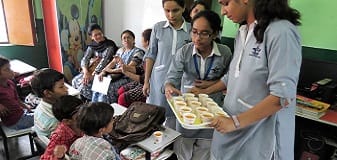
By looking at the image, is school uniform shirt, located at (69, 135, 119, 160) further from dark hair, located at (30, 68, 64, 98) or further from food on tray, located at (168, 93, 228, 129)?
dark hair, located at (30, 68, 64, 98)

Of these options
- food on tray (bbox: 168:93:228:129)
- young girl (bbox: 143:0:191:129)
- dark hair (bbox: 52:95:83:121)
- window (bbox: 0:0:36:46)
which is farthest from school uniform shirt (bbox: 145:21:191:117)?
window (bbox: 0:0:36:46)

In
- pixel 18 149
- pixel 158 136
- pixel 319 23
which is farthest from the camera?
pixel 18 149

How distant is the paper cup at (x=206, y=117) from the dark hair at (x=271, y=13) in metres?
0.42

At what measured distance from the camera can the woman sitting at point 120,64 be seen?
10.5 feet

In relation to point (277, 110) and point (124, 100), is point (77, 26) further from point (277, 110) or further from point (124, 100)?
point (277, 110)

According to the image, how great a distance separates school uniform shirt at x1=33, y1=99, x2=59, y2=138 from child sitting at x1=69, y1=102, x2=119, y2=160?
429 millimetres

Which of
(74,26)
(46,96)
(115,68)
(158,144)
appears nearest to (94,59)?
(115,68)

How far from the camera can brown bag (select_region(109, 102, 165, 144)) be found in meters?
1.56

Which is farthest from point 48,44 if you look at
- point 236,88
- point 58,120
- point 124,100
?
point 236,88

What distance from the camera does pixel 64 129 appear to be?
1507 mm

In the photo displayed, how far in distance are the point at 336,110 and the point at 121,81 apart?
7.25ft

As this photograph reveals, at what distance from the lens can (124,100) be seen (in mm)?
2910

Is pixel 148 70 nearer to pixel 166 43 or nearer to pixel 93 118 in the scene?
pixel 166 43

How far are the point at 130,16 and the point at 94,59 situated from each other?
34.3 inches
